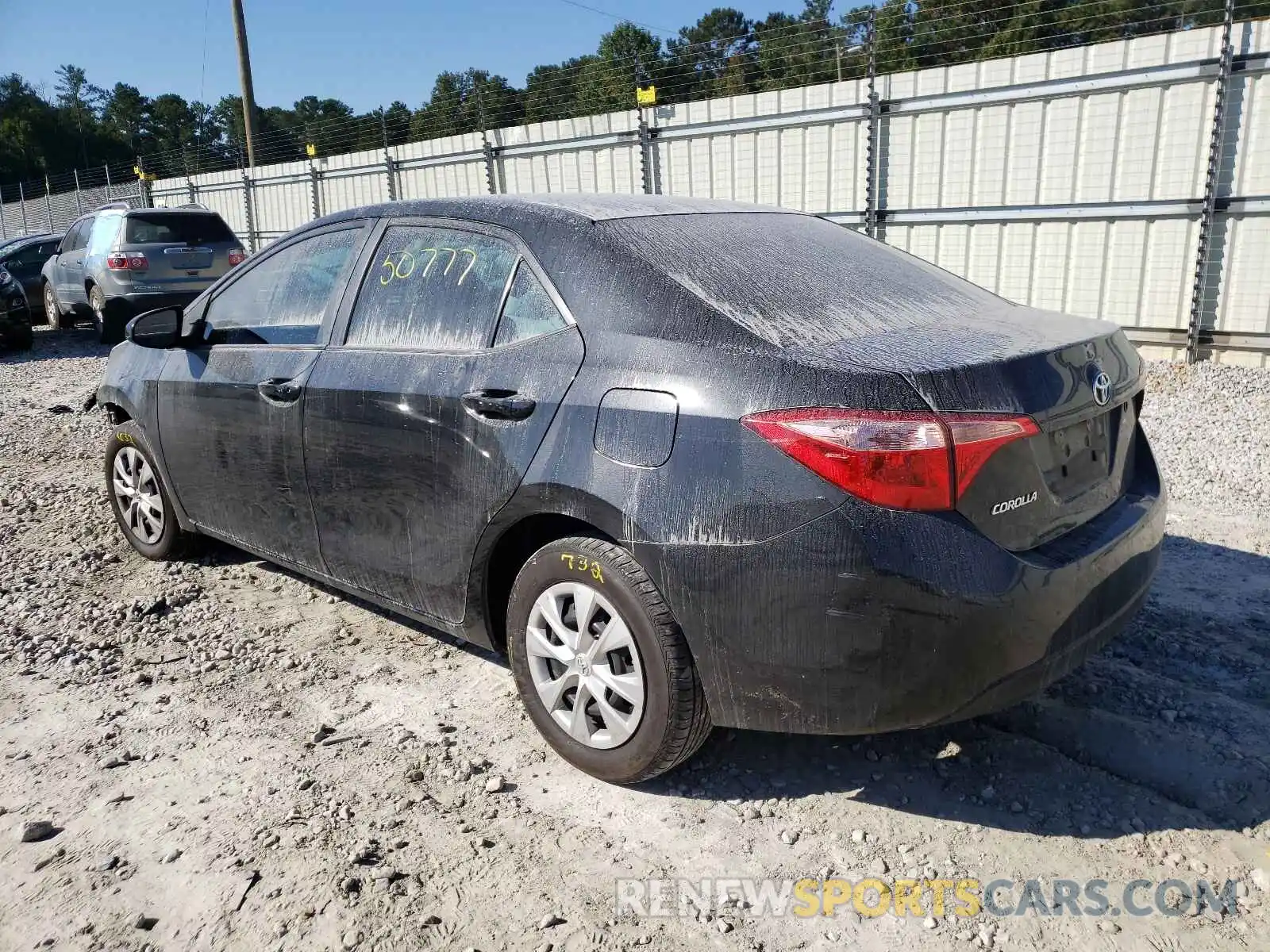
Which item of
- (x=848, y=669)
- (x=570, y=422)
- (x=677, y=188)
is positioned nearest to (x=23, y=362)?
(x=677, y=188)

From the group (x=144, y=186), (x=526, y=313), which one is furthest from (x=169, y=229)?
(x=144, y=186)

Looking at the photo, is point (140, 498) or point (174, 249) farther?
point (174, 249)

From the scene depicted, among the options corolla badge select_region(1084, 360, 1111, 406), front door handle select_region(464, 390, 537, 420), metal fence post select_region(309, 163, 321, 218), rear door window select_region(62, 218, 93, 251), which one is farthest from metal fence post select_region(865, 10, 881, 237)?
metal fence post select_region(309, 163, 321, 218)

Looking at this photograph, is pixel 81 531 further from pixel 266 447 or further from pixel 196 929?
pixel 196 929

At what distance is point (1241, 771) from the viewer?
2.79m

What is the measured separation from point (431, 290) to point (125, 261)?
36.6ft

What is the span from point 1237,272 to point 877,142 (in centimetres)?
363

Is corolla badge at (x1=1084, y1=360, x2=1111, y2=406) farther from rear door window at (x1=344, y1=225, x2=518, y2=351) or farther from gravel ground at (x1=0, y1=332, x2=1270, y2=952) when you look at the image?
rear door window at (x1=344, y1=225, x2=518, y2=351)

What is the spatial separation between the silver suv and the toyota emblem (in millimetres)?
12119

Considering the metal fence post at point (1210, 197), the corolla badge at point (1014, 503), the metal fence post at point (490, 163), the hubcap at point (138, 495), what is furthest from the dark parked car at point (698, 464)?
the metal fence post at point (490, 163)

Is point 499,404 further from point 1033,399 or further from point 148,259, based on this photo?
point 148,259

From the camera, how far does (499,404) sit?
2896 mm

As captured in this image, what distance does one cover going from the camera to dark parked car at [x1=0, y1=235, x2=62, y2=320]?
15.9 meters

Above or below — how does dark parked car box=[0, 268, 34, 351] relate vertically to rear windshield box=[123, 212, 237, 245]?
below
